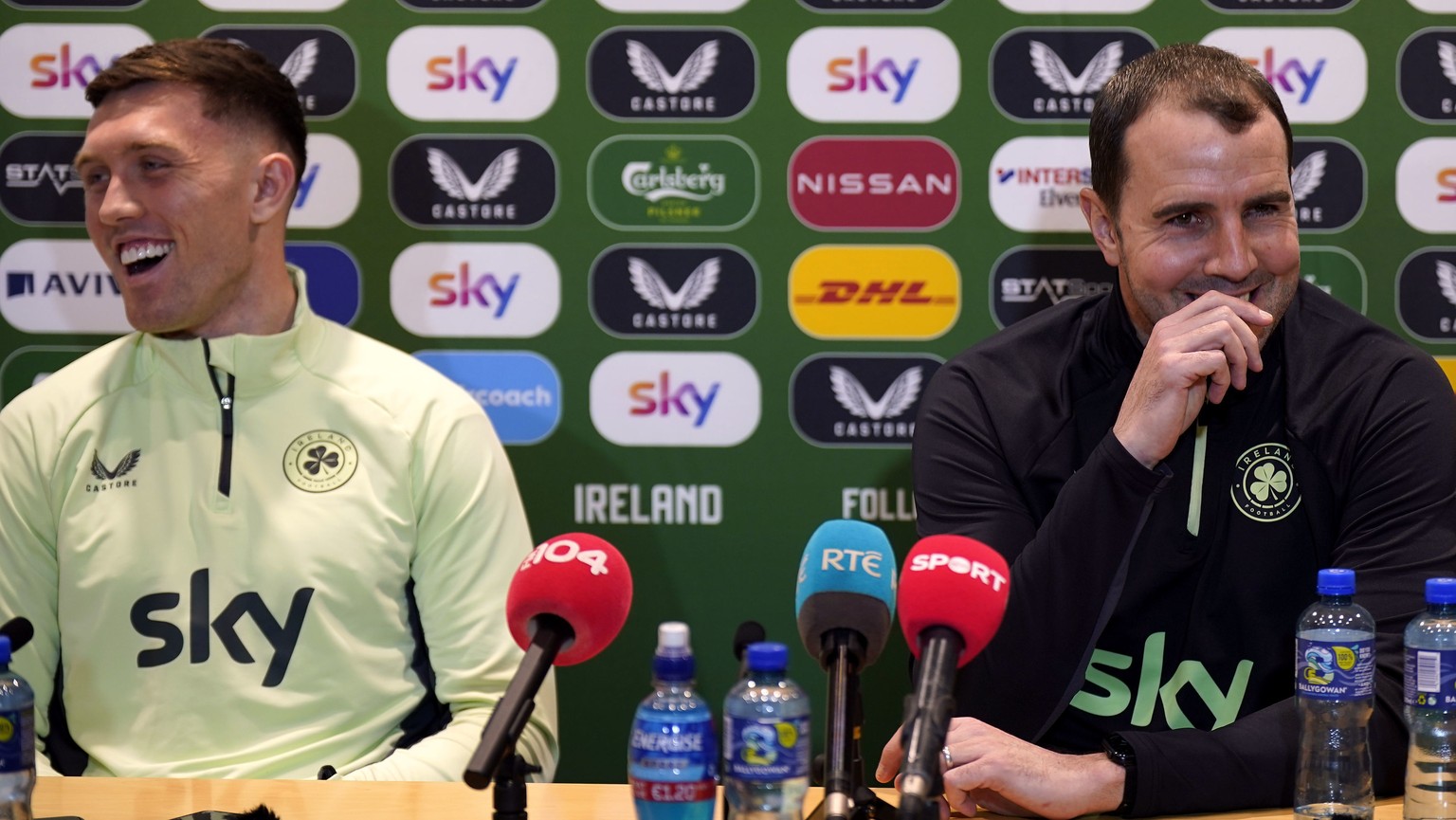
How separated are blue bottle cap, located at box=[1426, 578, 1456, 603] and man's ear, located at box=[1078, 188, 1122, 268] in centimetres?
74

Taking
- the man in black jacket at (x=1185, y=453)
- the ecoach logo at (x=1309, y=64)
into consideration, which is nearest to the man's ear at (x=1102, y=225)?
the man in black jacket at (x=1185, y=453)

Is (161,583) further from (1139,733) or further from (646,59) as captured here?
(1139,733)

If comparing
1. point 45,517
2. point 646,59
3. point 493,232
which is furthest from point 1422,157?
point 45,517

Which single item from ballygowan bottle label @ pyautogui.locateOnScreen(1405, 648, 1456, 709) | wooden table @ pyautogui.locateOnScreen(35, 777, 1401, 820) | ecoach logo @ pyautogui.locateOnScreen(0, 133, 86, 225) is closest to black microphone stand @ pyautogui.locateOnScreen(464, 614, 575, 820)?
wooden table @ pyautogui.locateOnScreen(35, 777, 1401, 820)

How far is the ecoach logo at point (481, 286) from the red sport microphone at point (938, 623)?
162 centimetres

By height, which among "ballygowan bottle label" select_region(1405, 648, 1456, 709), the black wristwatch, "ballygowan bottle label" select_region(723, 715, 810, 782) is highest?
"ballygowan bottle label" select_region(1405, 648, 1456, 709)

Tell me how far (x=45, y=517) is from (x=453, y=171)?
3.21 feet

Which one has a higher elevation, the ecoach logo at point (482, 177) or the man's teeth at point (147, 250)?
the ecoach logo at point (482, 177)

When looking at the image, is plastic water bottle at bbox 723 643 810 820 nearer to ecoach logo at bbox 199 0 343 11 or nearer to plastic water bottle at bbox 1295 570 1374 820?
plastic water bottle at bbox 1295 570 1374 820

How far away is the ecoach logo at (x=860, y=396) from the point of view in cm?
285

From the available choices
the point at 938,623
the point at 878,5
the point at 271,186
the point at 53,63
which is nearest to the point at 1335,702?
the point at 938,623

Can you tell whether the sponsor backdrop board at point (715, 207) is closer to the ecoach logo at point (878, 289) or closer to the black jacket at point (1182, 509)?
the ecoach logo at point (878, 289)

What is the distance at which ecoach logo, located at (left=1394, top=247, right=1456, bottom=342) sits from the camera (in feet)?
9.20

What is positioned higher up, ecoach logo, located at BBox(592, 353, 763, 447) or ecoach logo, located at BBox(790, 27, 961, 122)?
ecoach logo, located at BBox(790, 27, 961, 122)
